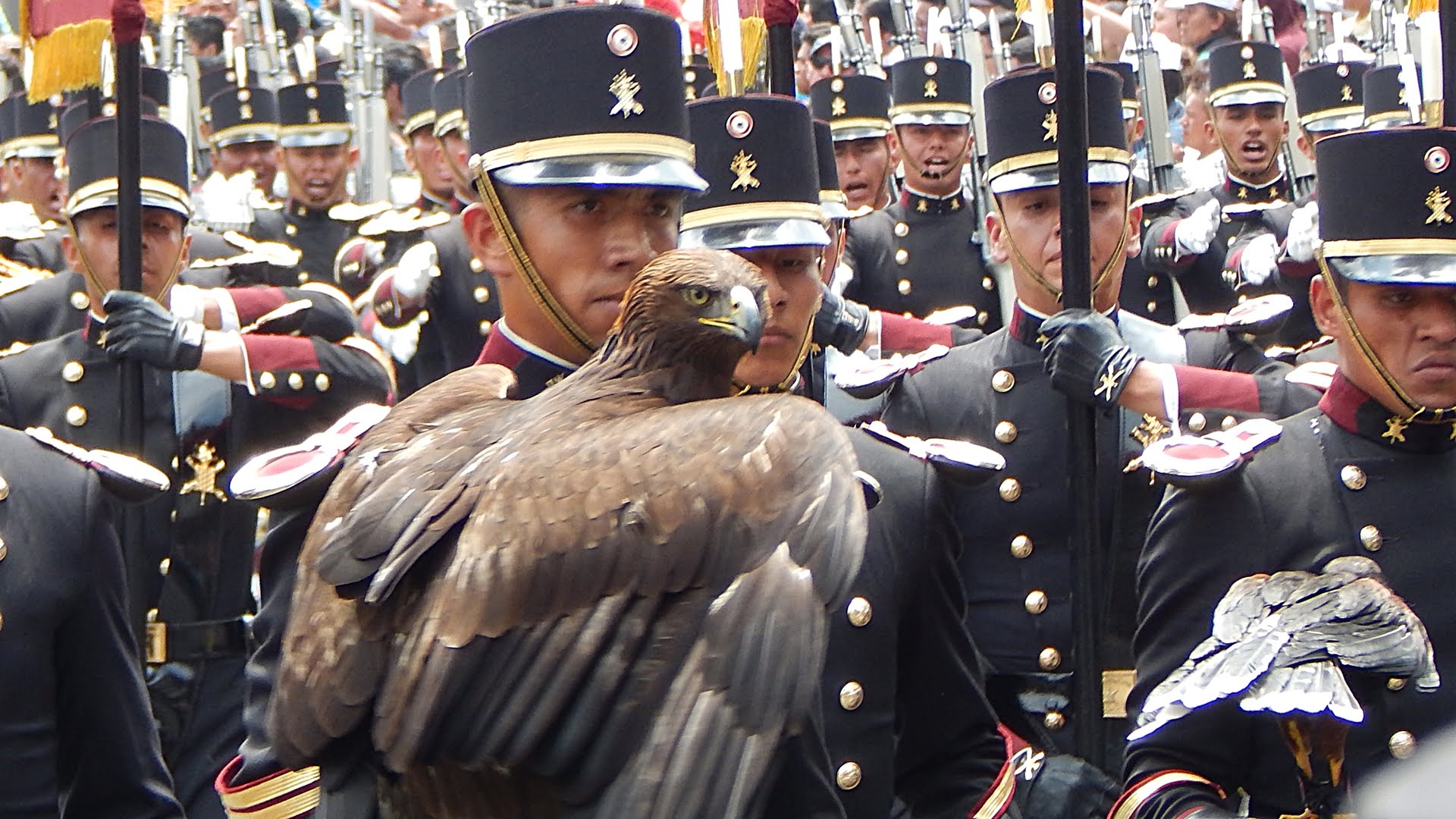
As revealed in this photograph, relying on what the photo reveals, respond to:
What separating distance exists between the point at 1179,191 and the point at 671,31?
6.76m

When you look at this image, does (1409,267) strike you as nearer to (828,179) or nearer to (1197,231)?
(828,179)

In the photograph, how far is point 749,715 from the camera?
2.26 m

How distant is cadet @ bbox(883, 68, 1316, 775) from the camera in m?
5.26

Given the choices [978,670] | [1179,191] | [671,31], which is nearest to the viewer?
[671,31]

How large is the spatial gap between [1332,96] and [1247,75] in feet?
1.29

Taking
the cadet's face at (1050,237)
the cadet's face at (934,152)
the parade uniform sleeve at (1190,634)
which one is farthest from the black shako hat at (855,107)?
the parade uniform sleeve at (1190,634)

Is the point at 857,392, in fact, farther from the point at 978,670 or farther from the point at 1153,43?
the point at 1153,43

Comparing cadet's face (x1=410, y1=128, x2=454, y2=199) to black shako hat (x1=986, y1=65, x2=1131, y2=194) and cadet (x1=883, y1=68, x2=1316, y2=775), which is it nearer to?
black shako hat (x1=986, y1=65, x2=1131, y2=194)

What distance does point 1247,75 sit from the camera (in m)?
10.2

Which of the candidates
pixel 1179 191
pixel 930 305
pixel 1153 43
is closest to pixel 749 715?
pixel 930 305

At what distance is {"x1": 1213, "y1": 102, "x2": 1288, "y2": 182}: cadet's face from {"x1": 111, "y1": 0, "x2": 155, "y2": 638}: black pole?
18.3 feet

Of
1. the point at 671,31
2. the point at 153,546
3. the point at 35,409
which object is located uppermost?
the point at 671,31

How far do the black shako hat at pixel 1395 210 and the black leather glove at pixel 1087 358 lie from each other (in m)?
0.70

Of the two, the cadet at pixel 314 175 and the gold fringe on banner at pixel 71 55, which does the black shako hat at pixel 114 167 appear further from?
the cadet at pixel 314 175
